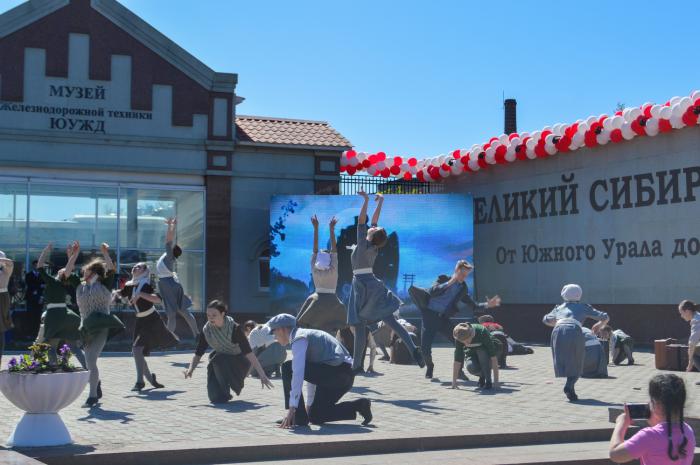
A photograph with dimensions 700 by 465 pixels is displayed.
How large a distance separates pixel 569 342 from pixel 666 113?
34.5 ft

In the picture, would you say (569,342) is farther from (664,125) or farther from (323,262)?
(664,125)

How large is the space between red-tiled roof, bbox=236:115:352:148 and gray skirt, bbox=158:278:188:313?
1111 cm

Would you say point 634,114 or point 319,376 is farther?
point 634,114

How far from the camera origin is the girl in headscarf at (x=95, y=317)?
11.0 metres

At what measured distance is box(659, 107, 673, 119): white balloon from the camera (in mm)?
20734

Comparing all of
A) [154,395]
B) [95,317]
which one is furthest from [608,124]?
[95,317]

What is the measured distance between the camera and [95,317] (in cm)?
1112

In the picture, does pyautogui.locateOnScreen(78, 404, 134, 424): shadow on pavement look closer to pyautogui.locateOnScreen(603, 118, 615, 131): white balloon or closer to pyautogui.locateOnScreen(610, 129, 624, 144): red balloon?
pyautogui.locateOnScreen(610, 129, 624, 144): red balloon

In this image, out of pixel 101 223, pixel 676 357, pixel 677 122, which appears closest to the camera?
pixel 676 357

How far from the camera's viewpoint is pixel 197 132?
2670 centimetres

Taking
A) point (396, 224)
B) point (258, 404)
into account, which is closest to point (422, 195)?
point (396, 224)

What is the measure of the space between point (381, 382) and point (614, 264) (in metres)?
11.4

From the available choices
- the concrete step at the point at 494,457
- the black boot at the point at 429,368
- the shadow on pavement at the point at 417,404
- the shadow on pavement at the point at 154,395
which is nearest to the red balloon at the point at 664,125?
the black boot at the point at 429,368

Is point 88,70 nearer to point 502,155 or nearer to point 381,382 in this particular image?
point 502,155
